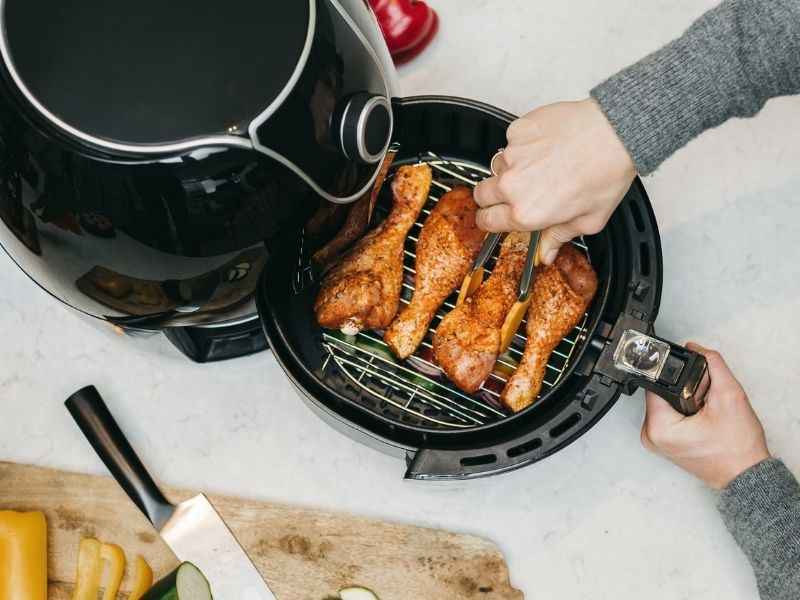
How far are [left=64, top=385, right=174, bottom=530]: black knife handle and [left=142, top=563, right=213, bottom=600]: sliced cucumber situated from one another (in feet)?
0.29

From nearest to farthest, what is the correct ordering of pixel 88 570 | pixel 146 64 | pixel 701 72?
1. pixel 146 64
2. pixel 701 72
3. pixel 88 570

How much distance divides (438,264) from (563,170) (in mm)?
275

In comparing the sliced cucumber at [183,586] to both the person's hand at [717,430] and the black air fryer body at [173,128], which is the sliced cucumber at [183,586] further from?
the person's hand at [717,430]

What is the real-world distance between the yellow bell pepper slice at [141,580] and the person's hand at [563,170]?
2.60 feet

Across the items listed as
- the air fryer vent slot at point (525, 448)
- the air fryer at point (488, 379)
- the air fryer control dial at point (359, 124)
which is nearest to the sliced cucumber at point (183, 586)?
the air fryer at point (488, 379)

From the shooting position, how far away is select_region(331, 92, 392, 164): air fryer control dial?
812 mm

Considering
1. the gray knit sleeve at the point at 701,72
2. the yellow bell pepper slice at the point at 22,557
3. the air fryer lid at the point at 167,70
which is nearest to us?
the air fryer lid at the point at 167,70

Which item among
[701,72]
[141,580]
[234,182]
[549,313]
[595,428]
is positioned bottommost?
[141,580]

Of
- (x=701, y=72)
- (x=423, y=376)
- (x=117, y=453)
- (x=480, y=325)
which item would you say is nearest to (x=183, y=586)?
(x=117, y=453)

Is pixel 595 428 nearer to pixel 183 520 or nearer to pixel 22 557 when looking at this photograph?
pixel 183 520

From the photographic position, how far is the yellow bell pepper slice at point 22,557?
118 cm

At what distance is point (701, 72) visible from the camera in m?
0.91

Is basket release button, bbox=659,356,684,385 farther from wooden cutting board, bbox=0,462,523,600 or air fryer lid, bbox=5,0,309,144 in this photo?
air fryer lid, bbox=5,0,309,144

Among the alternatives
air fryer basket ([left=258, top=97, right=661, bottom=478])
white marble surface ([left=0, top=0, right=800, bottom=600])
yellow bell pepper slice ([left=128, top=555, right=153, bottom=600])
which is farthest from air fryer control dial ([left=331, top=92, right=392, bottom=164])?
Answer: yellow bell pepper slice ([left=128, top=555, right=153, bottom=600])
